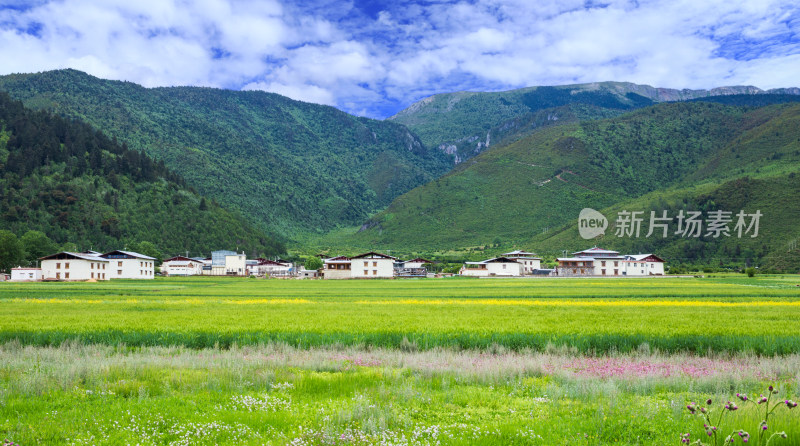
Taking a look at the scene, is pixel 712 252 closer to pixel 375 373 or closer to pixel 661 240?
pixel 661 240

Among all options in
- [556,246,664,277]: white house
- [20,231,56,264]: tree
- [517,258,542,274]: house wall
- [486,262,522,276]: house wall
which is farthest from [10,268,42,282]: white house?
[556,246,664,277]: white house

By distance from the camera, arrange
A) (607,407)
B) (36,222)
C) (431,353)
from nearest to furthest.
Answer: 1. (607,407)
2. (431,353)
3. (36,222)

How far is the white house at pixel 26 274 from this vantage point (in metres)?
94.0

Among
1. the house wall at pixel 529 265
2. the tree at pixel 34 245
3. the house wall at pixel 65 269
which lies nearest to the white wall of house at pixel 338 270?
the house wall at pixel 529 265

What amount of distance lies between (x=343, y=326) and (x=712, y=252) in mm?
140462

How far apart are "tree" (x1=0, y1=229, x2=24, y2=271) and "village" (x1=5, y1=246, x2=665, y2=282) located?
328 cm

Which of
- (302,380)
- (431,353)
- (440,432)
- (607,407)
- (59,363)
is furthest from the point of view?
(431,353)

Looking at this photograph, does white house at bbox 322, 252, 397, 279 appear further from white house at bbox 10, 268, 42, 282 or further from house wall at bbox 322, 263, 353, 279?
white house at bbox 10, 268, 42, 282

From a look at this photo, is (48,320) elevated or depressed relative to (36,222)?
depressed

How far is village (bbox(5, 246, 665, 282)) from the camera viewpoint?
9294 cm

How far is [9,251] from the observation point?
98812mm

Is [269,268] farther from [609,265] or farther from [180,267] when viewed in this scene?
[609,265]

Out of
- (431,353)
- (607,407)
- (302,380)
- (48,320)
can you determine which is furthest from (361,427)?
(48,320)

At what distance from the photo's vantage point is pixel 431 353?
17094 mm
